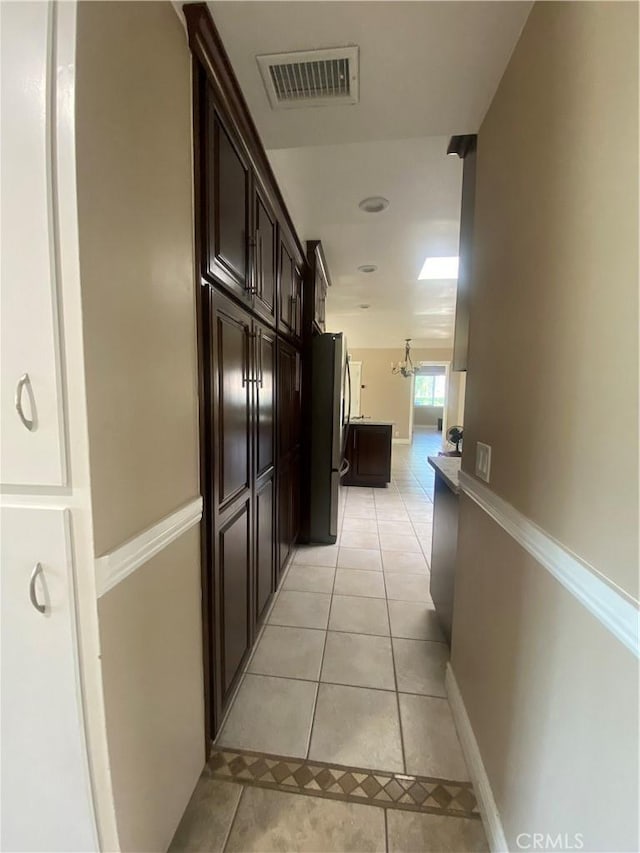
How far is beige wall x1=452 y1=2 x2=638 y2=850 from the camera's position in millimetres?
621

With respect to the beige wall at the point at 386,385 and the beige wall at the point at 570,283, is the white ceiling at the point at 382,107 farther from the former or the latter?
the beige wall at the point at 386,385

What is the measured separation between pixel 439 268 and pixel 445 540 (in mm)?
2935

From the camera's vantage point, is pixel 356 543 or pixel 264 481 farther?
pixel 356 543

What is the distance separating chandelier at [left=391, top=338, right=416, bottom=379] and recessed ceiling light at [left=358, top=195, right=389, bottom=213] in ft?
21.7

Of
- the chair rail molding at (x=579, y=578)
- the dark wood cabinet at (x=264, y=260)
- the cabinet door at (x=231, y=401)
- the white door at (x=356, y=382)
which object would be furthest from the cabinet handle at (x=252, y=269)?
the white door at (x=356, y=382)

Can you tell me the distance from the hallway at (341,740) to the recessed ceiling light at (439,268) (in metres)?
2.95

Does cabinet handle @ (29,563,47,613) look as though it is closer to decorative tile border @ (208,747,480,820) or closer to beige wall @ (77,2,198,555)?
beige wall @ (77,2,198,555)

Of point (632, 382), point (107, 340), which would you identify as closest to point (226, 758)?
point (107, 340)

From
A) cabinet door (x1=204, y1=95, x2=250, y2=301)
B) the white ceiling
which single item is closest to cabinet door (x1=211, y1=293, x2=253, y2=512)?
cabinet door (x1=204, y1=95, x2=250, y2=301)

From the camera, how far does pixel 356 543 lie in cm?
328

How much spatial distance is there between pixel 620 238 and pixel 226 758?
190 cm

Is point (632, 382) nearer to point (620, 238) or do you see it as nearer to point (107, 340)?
point (620, 238)

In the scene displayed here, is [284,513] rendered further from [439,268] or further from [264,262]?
[439,268]

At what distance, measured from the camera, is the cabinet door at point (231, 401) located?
48.9 inches
